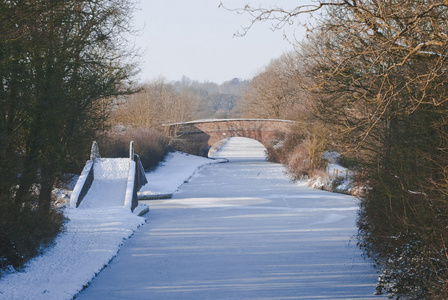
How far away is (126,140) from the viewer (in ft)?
84.5

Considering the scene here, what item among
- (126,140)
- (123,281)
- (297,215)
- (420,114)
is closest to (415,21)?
(420,114)

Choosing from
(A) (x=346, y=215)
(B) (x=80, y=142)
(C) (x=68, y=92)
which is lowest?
(A) (x=346, y=215)

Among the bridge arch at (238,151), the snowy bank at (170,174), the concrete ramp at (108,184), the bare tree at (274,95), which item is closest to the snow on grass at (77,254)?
the concrete ramp at (108,184)

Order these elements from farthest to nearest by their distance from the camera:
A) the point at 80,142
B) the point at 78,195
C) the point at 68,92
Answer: the point at 78,195 → the point at 80,142 → the point at 68,92

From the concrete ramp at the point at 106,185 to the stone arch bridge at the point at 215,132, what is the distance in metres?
21.1

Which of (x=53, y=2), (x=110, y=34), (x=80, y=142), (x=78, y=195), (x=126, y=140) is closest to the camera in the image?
(x=53, y=2)

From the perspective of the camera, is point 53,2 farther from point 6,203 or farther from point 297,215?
point 297,215

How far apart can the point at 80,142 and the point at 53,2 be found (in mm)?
3972

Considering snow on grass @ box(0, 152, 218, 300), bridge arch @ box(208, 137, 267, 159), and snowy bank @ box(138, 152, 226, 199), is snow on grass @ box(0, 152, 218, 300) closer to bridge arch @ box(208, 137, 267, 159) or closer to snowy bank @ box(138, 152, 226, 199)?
snowy bank @ box(138, 152, 226, 199)

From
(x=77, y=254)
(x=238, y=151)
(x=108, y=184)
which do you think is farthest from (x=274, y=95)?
(x=77, y=254)

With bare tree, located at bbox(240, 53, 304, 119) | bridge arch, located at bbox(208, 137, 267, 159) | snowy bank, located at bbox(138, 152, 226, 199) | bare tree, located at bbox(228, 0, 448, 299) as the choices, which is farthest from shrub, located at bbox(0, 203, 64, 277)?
bridge arch, located at bbox(208, 137, 267, 159)

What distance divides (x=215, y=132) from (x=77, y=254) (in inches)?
1266

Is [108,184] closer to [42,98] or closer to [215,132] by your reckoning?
[42,98]

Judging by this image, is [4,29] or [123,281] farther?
[123,281]
